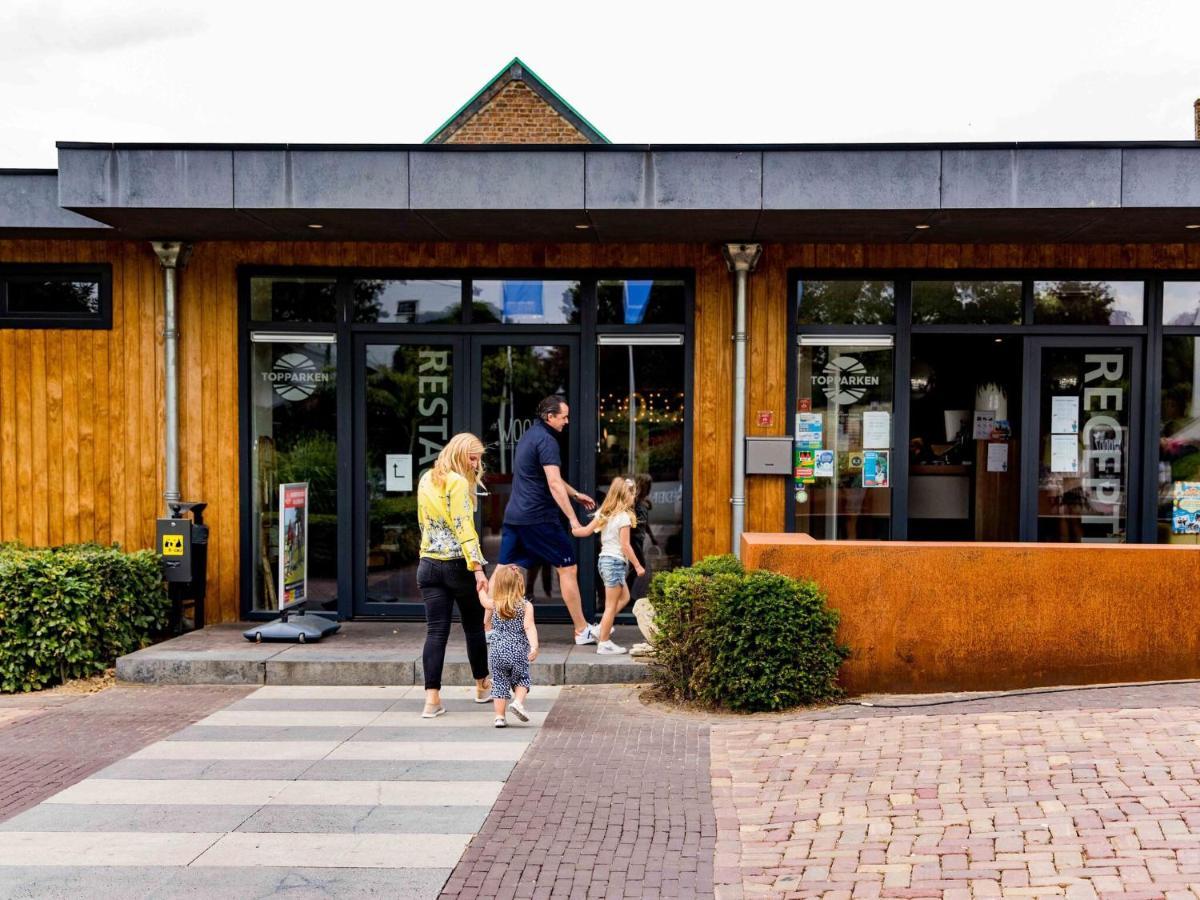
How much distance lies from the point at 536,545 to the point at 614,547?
625 millimetres

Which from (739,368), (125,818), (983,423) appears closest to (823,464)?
(739,368)

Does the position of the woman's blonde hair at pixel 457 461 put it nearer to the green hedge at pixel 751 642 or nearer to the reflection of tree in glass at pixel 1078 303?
the green hedge at pixel 751 642

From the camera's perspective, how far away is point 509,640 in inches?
274

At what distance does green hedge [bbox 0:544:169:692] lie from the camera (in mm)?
8172

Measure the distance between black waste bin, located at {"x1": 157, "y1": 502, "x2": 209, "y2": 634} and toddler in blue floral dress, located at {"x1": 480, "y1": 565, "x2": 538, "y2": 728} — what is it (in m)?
3.40

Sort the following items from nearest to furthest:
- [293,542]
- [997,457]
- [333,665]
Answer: [333,665] → [293,542] → [997,457]

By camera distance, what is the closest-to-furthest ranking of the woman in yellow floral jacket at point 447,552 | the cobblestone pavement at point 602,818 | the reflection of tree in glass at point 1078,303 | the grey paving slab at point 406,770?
the cobblestone pavement at point 602,818 → the grey paving slab at point 406,770 → the woman in yellow floral jacket at point 447,552 → the reflection of tree in glass at point 1078,303

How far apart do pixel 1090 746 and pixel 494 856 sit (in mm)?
3182

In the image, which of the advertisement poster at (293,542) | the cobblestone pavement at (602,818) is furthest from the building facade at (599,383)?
the cobblestone pavement at (602,818)

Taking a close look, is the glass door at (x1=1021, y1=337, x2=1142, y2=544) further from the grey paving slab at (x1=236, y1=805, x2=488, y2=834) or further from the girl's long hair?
the grey paving slab at (x1=236, y1=805, x2=488, y2=834)

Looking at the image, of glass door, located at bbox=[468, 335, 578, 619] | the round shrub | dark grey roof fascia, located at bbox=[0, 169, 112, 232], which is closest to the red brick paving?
glass door, located at bbox=[468, 335, 578, 619]

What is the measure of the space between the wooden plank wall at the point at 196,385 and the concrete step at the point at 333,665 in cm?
159

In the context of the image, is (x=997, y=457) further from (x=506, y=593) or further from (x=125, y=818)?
(x=125, y=818)

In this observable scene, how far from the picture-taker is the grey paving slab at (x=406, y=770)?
601cm
